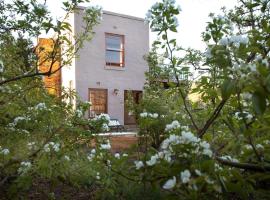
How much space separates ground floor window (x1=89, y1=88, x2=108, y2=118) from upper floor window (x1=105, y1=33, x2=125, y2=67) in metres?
1.40

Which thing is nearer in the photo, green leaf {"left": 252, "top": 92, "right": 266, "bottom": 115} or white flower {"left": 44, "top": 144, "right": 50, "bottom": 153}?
green leaf {"left": 252, "top": 92, "right": 266, "bottom": 115}

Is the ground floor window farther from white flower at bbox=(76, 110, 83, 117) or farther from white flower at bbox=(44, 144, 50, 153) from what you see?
white flower at bbox=(44, 144, 50, 153)

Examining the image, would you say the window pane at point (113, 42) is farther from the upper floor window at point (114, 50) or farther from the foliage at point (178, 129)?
the foliage at point (178, 129)

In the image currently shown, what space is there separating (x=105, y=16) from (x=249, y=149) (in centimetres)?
1669

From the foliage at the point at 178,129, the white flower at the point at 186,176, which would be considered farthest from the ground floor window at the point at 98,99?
the white flower at the point at 186,176

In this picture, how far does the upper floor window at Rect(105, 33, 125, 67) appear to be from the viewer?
18.0 m

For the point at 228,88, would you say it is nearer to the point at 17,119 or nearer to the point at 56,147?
the point at 56,147

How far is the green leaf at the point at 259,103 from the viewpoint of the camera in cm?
117

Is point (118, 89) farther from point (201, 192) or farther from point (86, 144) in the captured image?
point (201, 192)

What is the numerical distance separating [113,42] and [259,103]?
56.8 ft

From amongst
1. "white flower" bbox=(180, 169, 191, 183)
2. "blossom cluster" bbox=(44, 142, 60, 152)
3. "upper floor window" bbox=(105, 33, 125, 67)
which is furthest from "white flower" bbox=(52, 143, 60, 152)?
"upper floor window" bbox=(105, 33, 125, 67)

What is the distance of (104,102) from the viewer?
1778 cm

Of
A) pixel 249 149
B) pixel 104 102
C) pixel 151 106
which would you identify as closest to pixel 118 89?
pixel 104 102

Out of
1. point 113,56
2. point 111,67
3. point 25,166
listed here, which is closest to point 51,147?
point 25,166
